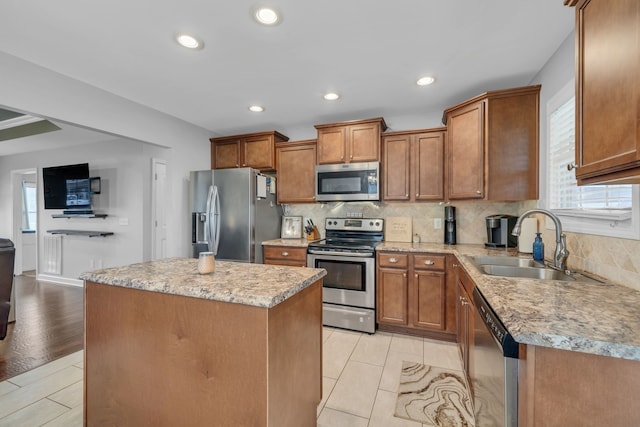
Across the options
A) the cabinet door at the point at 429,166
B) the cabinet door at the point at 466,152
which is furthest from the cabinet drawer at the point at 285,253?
the cabinet door at the point at 466,152

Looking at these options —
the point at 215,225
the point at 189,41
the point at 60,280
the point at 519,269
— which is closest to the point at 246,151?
the point at 215,225

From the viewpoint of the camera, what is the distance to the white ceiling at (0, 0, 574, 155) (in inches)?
63.1

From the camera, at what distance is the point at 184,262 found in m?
1.67

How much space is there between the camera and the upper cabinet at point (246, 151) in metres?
3.63

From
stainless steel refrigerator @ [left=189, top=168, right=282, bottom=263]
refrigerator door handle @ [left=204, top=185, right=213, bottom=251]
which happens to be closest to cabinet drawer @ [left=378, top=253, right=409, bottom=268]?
stainless steel refrigerator @ [left=189, top=168, right=282, bottom=263]

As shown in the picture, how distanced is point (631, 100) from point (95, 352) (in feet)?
7.94

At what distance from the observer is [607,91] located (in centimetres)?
98

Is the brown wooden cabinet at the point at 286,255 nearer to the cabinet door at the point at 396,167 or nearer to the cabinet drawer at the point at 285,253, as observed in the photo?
the cabinet drawer at the point at 285,253

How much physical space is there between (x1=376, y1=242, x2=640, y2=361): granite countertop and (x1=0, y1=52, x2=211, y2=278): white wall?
335 cm

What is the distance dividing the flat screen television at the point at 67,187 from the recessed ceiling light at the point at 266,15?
4.39 meters

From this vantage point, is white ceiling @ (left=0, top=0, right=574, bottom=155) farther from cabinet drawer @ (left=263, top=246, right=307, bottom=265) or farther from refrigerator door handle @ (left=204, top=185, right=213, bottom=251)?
cabinet drawer @ (left=263, top=246, right=307, bottom=265)

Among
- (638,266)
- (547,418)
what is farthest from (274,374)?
(638,266)

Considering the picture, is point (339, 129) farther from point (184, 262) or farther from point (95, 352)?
point (95, 352)

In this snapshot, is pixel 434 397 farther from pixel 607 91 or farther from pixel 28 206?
pixel 28 206
